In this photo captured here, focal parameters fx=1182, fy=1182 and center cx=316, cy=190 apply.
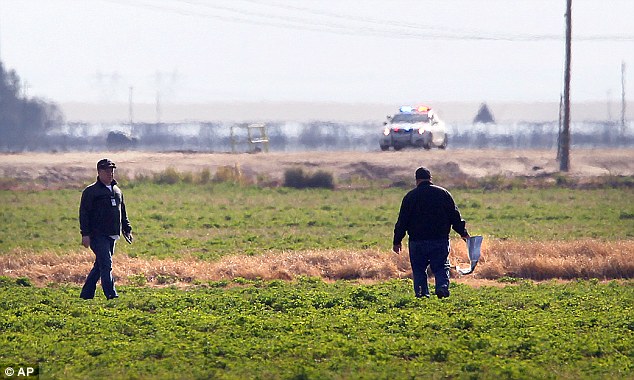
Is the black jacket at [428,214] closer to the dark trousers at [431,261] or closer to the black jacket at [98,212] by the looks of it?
the dark trousers at [431,261]

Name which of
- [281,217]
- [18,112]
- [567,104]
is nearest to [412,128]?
[567,104]

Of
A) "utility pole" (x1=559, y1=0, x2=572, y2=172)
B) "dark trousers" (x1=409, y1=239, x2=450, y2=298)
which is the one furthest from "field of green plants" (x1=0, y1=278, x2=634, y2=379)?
"utility pole" (x1=559, y1=0, x2=572, y2=172)

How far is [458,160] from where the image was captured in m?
49.2

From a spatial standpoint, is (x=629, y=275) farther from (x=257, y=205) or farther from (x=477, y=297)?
(x=257, y=205)

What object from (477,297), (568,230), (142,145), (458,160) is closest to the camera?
(477,297)

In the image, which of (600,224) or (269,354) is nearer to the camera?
(269,354)

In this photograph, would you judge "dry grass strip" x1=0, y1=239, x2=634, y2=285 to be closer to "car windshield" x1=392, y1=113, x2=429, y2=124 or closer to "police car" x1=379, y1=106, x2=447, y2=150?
"police car" x1=379, y1=106, x2=447, y2=150

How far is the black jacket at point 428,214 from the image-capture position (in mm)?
15469

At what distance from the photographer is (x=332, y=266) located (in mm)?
20797

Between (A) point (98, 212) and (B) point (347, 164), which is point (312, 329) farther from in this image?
(B) point (347, 164)

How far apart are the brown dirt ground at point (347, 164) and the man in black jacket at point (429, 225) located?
2930 centimetres

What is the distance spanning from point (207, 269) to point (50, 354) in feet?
28.8

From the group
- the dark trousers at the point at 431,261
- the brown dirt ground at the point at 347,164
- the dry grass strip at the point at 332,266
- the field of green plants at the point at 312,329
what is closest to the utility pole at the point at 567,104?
the brown dirt ground at the point at 347,164

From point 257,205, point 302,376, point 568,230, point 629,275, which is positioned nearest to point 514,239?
point 568,230
